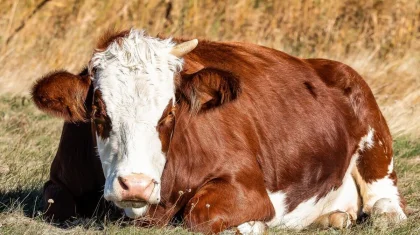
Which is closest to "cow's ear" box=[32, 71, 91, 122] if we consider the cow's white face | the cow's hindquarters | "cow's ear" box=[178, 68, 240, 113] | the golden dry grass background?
the cow's white face

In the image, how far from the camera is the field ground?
669cm

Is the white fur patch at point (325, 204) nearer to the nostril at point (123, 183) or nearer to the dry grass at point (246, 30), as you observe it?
the nostril at point (123, 183)

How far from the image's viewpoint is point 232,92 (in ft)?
22.9

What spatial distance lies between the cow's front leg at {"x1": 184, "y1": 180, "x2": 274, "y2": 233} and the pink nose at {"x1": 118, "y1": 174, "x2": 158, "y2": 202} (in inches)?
27.2

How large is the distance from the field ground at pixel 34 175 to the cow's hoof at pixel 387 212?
Result: 0.12 meters

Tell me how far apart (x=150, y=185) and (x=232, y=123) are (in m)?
1.48

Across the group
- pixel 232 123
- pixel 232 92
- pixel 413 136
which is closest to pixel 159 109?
pixel 232 92

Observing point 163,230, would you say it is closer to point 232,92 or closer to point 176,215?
point 176,215

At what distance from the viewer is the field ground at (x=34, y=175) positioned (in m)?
6.69

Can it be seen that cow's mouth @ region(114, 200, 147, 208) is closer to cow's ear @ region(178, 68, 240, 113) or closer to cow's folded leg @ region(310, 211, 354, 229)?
cow's ear @ region(178, 68, 240, 113)

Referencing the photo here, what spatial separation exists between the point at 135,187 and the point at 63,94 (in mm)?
963

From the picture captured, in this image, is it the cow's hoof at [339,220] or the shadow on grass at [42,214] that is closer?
the shadow on grass at [42,214]

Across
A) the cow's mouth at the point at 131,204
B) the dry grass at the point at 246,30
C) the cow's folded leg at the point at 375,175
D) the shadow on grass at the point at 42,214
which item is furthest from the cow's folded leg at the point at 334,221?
the dry grass at the point at 246,30

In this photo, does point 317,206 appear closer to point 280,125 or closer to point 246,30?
point 280,125
